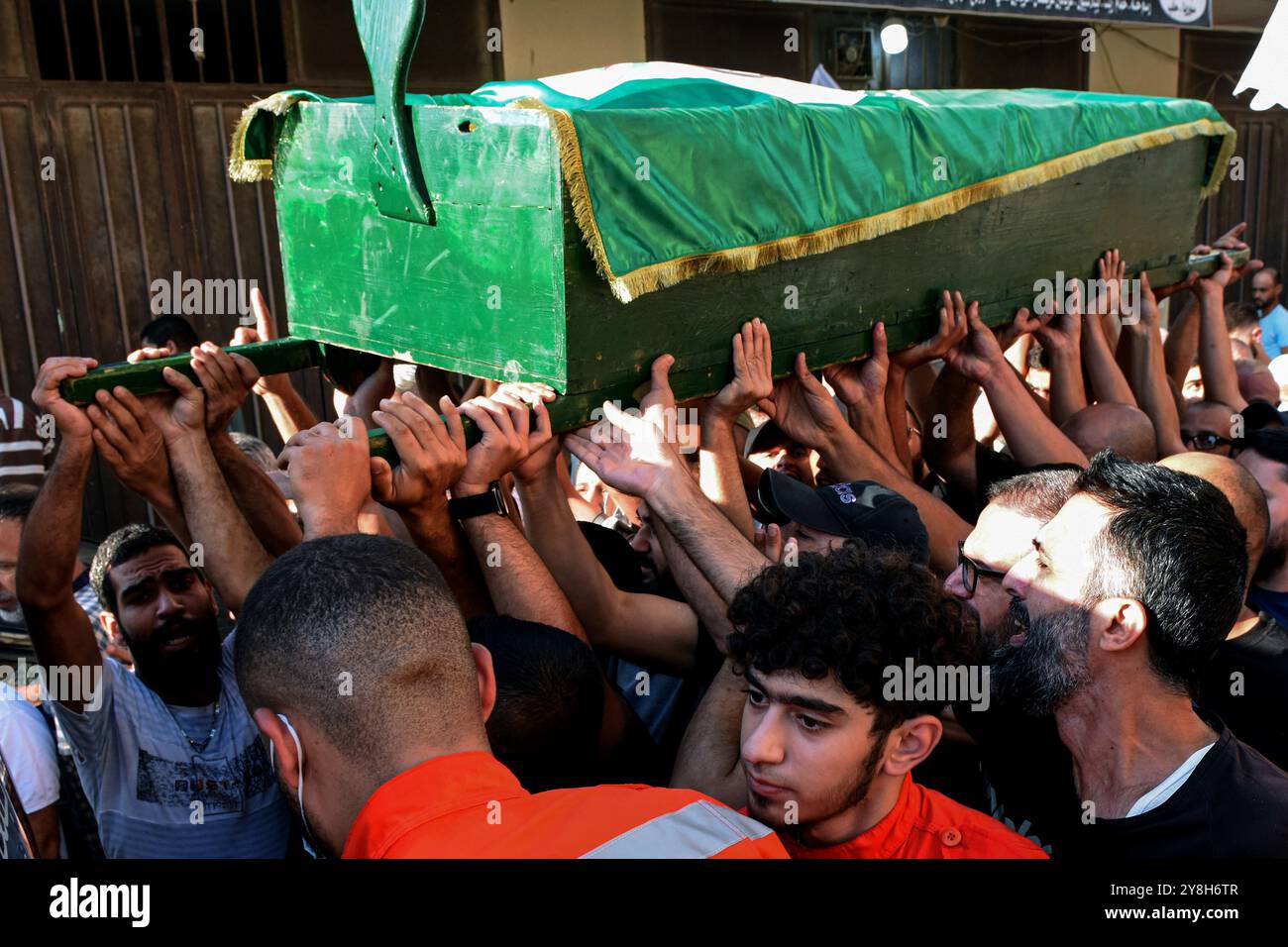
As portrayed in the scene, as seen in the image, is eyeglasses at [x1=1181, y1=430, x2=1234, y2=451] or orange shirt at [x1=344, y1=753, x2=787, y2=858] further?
eyeglasses at [x1=1181, y1=430, x2=1234, y2=451]

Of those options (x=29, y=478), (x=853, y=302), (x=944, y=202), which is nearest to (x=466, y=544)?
(x=853, y=302)

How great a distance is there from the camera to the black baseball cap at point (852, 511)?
98.1 inches

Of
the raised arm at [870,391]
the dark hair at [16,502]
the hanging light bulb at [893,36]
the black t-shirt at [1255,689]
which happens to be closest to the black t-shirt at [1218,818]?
the black t-shirt at [1255,689]

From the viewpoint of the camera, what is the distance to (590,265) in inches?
87.6

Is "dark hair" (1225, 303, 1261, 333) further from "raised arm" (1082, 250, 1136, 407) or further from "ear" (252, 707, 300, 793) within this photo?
"ear" (252, 707, 300, 793)

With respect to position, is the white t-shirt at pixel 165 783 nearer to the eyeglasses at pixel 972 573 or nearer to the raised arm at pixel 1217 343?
the eyeglasses at pixel 972 573

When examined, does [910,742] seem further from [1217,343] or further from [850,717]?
[1217,343]

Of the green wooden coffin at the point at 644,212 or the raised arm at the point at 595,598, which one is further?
the raised arm at the point at 595,598

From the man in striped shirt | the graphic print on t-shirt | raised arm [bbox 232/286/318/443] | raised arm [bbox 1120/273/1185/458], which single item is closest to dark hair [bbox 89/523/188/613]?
the graphic print on t-shirt

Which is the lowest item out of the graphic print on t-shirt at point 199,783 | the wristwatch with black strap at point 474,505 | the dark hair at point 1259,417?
the graphic print on t-shirt at point 199,783

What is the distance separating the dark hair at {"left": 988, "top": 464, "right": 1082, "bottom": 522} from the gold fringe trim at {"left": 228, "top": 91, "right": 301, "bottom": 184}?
1786 millimetres

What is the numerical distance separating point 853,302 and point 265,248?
320cm

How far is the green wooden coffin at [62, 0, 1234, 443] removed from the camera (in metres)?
2.19

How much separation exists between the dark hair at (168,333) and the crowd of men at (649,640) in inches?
57.7
